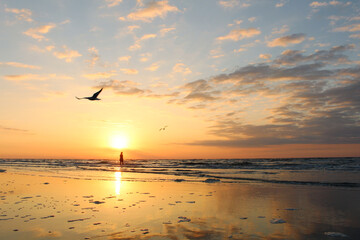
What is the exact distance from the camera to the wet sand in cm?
662

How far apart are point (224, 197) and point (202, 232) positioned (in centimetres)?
521

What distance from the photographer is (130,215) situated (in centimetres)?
850

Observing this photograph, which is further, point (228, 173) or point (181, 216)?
point (228, 173)

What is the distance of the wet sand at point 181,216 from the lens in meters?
6.62

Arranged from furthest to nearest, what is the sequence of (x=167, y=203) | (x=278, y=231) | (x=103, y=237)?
1. (x=167, y=203)
2. (x=278, y=231)
3. (x=103, y=237)

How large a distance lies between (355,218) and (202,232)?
4692mm

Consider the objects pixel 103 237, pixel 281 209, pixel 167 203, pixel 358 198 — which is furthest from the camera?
pixel 358 198

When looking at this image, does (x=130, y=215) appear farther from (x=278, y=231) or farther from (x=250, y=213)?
(x=278, y=231)

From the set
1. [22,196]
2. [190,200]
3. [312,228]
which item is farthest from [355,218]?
[22,196]

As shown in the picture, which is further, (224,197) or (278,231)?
(224,197)

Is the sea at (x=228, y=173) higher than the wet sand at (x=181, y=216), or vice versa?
the wet sand at (x=181, y=216)

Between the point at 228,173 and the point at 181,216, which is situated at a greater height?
the point at 181,216

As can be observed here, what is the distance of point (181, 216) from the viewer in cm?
841

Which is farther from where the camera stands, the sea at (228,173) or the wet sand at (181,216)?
the sea at (228,173)
